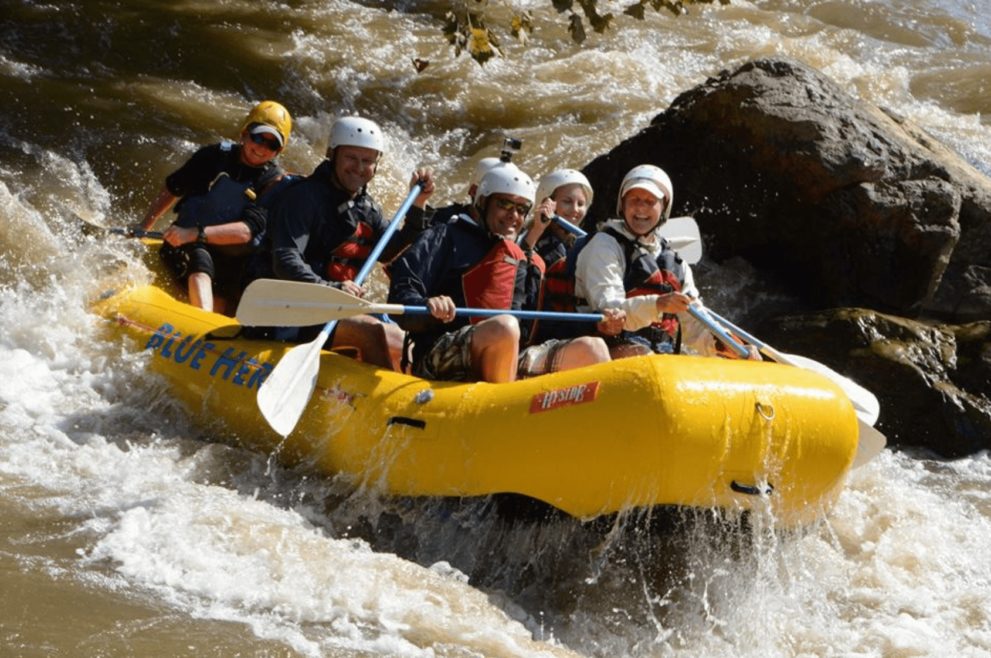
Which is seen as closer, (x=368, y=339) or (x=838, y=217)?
(x=368, y=339)

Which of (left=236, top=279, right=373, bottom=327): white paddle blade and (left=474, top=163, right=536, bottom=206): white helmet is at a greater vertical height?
(left=474, top=163, right=536, bottom=206): white helmet

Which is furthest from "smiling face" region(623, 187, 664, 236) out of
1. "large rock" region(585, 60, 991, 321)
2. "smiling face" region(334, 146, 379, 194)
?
"large rock" region(585, 60, 991, 321)

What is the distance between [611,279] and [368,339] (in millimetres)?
1128

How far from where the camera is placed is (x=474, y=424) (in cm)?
524

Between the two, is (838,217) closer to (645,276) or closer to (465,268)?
(645,276)

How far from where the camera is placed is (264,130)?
24.3ft

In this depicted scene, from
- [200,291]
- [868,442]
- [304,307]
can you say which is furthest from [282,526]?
[868,442]

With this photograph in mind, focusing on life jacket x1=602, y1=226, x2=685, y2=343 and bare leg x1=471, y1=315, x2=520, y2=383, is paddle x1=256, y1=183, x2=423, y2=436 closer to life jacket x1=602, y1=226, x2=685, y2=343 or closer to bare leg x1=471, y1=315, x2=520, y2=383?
bare leg x1=471, y1=315, x2=520, y2=383

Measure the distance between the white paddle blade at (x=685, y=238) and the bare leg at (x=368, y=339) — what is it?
59.7 inches

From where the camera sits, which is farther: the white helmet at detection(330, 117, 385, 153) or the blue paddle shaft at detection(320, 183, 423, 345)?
the white helmet at detection(330, 117, 385, 153)

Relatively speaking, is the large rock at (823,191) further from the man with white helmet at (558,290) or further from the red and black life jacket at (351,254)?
the red and black life jacket at (351,254)

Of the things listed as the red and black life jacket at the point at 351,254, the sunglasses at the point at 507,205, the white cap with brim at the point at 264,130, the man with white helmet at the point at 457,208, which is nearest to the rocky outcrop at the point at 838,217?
the man with white helmet at the point at 457,208

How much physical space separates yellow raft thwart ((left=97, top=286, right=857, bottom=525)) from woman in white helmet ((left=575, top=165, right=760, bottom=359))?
2.31 ft

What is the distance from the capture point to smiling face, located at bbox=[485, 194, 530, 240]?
5.91 metres
